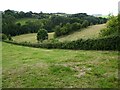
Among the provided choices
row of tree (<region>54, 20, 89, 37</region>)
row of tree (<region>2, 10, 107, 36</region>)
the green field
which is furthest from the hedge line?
row of tree (<region>2, 10, 107, 36</region>)

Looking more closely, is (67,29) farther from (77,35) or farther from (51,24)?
(51,24)

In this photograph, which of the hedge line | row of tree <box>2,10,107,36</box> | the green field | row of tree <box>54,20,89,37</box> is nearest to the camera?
the hedge line

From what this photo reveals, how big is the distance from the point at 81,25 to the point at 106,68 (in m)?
63.6

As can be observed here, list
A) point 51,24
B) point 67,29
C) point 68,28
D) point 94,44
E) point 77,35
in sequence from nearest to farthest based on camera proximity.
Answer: point 94,44, point 77,35, point 67,29, point 68,28, point 51,24

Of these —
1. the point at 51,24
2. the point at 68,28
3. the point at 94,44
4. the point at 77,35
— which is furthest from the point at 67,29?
the point at 94,44

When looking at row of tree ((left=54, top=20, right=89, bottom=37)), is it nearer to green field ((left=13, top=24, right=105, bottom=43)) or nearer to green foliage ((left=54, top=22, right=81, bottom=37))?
green foliage ((left=54, top=22, right=81, bottom=37))

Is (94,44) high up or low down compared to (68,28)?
down

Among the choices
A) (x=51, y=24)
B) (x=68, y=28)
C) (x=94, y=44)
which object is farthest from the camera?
(x=51, y=24)

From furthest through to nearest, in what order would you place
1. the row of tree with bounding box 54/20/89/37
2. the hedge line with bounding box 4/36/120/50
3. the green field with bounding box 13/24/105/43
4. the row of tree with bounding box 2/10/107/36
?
the row of tree with bounding box 2/10/107/36, the row of tree with bounding box 54/20/89/37, the green field with bounding box 13/24/105/43, the hedge line with bounding box 4/36/120/50

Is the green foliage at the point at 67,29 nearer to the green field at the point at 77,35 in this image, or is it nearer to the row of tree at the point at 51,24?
the row of tree at the point at 51,24

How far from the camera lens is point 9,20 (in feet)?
291

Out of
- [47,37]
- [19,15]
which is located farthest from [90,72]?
[19,15]

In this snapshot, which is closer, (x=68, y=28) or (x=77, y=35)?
(x=77, y=35)

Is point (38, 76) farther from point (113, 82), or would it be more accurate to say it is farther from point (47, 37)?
point (47, 37)
